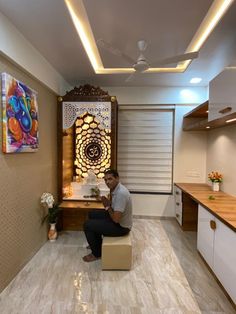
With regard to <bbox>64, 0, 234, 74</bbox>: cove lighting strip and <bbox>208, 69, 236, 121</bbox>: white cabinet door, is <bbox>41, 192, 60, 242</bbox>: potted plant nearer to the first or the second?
<bbox>64, 0, 234, 74</bbox>: cove lighting strip

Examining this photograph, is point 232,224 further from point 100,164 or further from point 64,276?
point 100,164

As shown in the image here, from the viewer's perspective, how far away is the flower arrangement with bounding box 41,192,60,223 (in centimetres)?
286

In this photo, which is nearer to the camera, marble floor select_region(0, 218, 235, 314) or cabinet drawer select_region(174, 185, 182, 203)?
marble floor select_region(0, 218, 235, 314)

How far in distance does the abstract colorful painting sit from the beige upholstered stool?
140 centimetres

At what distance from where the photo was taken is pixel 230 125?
3.01m

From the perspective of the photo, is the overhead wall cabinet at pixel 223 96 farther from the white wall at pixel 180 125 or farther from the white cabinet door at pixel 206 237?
the white wall at pixel 180 125

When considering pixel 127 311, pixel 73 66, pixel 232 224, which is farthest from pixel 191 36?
pixel 127 311

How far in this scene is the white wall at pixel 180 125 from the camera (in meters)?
4.00


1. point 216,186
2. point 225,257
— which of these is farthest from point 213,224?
point 216,186

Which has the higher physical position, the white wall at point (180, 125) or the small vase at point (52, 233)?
the white wall at point (180, 125)

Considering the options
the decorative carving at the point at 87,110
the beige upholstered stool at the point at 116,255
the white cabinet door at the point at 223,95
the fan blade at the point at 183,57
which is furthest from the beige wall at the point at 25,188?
the white cabinet door at the point at 223,95

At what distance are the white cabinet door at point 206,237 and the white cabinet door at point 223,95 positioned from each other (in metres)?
1.10

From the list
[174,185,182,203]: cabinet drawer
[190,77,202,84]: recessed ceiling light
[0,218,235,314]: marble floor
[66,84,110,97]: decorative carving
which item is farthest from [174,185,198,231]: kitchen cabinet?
[66,84,110,97]: decorative carving

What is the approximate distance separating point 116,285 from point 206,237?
1116 millimetres
